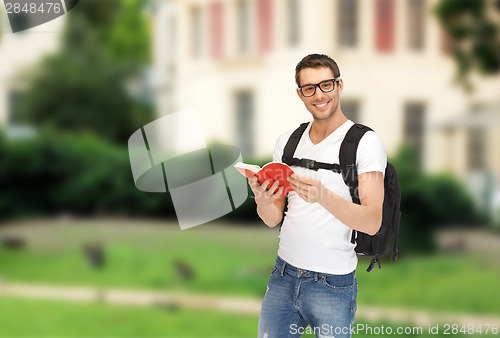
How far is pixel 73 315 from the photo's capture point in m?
5.83

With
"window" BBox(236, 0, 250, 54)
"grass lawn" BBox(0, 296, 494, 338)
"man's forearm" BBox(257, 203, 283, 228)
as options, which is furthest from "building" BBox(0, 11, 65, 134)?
"man's forearm" BBox(257, 203, 283, 228)

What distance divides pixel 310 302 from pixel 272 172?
0.40 metres

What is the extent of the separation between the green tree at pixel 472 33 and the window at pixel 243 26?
278 centimetres

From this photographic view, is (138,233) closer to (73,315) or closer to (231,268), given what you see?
(231,268)

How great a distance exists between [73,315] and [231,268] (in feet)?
7.05

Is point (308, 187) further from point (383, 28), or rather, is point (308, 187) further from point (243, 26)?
point (383, 28)

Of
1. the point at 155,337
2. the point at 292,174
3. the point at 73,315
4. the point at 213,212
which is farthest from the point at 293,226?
the point at 213,212

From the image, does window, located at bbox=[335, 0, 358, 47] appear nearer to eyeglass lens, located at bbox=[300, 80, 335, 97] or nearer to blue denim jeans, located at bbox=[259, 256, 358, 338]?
eyeglass lens, located at bbox=[300, 80, 335, 97]

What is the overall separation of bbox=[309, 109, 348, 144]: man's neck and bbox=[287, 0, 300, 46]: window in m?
6.79

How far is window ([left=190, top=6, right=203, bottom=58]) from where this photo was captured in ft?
29.7

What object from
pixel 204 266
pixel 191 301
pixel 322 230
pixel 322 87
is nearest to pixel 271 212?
pixel 322 230

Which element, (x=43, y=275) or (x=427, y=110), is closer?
(x=43, y=275)

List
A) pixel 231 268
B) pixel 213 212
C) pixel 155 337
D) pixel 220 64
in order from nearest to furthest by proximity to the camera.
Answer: pixel 155 337
pixel 231 268
pixel 213 212
pixel 220 64

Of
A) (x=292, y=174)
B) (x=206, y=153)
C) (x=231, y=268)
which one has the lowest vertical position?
(x=231, y=268)
